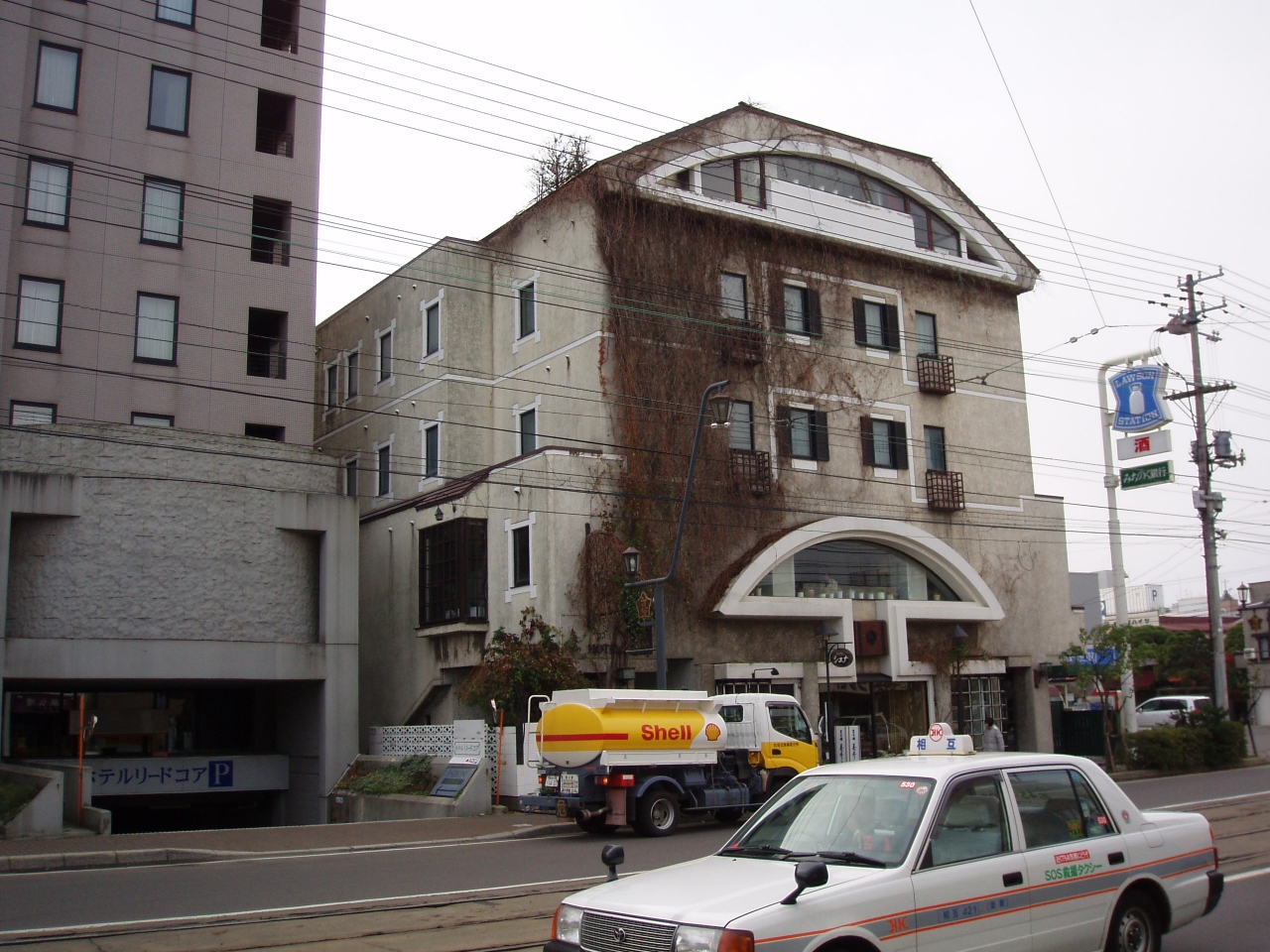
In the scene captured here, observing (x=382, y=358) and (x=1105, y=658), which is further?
(x=382, y=358)

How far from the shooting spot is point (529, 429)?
32.8 m

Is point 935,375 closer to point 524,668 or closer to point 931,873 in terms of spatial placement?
point 524,668

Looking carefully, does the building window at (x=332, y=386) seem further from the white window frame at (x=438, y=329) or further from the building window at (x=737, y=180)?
the building window at (x=737, y=180)

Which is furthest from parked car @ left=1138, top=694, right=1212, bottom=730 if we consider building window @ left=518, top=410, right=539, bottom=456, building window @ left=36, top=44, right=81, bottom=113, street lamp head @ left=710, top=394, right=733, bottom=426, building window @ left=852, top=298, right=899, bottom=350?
building window @ left=36, top=44, right=81, bottom=113

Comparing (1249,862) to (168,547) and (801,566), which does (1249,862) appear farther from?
(168,547)

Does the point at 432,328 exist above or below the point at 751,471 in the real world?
above

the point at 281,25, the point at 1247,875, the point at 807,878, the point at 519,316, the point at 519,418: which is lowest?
the point at 1247,875

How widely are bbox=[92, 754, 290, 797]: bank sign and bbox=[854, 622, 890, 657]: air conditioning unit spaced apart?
50.8 ft

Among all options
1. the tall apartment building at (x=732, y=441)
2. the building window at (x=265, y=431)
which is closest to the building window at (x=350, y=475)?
the tall apartment building at (x=732, y=441)

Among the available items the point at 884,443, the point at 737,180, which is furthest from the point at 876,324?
the point at 737,180

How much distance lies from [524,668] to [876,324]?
16.4 m

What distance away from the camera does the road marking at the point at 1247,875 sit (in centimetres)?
1236

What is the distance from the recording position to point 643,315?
101 feet

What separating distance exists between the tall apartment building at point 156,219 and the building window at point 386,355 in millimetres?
5210
